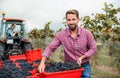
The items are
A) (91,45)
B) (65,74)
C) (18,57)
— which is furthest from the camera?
(18,57)

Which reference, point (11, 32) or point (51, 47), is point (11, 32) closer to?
point (11, 32)

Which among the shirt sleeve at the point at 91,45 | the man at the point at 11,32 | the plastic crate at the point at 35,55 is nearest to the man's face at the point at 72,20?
the shirt sleeve at the point at 91,45

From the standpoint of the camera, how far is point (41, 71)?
381cm

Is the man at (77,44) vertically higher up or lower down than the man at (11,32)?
higher up

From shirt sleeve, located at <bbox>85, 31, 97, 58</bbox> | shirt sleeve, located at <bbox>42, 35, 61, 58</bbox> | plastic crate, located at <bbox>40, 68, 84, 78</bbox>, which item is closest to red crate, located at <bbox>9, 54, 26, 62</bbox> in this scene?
shirt sleeve, located at <bbox>42, 35, 61, 58</bbox>

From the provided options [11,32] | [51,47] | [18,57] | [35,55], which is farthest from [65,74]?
[11,32]

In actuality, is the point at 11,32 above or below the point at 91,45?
below

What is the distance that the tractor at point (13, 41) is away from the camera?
42.2 ft

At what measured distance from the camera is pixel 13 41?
1326cm

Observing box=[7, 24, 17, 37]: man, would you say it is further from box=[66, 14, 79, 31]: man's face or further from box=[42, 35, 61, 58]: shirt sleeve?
box=[66, 14, 79, 31]: man's face

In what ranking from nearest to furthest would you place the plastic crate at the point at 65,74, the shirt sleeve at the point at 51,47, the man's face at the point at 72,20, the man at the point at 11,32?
the plastic crate at the point at 65,74 < the man's face at the point at 72,20 < the shirt sleeve at the point at 51,47 < the man at the point at 11,32

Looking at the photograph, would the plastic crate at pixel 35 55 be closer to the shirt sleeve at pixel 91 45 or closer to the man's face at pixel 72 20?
the shirt sleeve at pixel 91 45

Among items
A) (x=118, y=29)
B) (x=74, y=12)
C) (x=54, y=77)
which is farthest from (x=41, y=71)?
(x=118, y=29)

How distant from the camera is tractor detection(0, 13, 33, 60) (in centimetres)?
1287
